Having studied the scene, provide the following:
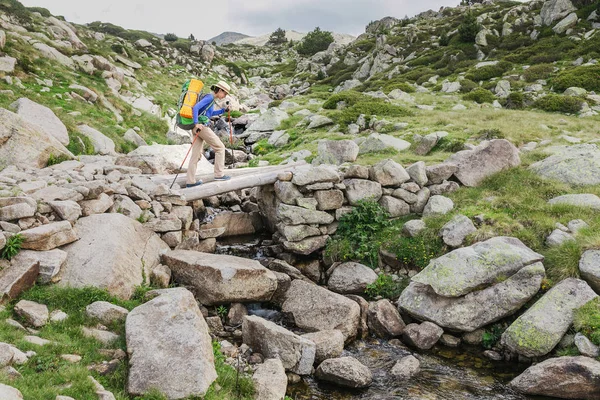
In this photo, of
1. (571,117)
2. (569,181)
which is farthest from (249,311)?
(571,117)

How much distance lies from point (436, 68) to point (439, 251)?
42759mm

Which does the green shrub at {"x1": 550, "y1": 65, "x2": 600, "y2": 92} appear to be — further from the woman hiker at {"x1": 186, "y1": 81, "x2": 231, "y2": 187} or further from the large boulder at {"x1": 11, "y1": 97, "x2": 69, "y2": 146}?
the large boulder at {"x1": 11, "y1": 97, "x2": 69, "y2": 146}

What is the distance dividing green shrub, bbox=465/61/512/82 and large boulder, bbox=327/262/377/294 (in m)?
35.1

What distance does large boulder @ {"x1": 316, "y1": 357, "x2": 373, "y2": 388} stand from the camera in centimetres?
959

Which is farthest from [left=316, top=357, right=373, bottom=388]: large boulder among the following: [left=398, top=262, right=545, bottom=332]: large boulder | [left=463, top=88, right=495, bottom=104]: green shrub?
[left=463, top=88, right=495, bottom=104]: green shrub

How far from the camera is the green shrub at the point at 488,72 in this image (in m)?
42.2

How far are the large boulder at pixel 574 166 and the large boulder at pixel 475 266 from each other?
5.19 m

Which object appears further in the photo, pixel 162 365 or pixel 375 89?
pixel 375 89

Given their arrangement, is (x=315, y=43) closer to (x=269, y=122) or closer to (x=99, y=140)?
(x=269, y=122)

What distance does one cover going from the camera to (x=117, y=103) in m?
27.7

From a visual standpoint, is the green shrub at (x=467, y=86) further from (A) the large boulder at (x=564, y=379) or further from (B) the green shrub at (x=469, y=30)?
(A) the large boulder at (x=564, y=379)

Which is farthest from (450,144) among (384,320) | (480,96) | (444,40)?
(444,40)

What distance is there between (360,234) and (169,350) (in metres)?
9.15

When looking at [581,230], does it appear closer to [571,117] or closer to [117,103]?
[571,117]
